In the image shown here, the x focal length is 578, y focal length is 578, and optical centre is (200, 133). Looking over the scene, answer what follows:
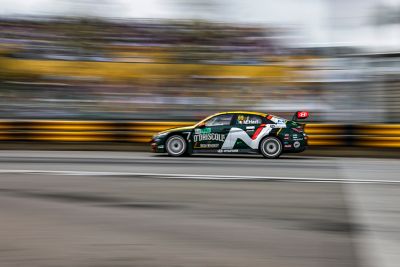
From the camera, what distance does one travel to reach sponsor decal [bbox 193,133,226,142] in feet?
44.5

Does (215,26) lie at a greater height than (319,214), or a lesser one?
greater

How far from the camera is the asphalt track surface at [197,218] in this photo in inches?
169

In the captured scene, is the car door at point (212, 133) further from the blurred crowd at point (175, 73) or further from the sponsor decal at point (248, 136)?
the blurred crowd at point (175, 73)

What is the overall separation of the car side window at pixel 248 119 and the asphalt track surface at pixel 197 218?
379 centimetres

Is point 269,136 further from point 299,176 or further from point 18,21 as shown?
point 18,21

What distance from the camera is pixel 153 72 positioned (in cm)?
2148

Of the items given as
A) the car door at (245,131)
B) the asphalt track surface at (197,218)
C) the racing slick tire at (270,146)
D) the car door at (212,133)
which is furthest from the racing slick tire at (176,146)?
the asphalt track surface at (197,218)

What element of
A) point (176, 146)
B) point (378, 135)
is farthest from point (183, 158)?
point (378, 135)

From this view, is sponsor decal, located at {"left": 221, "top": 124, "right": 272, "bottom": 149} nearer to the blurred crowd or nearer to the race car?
the race car

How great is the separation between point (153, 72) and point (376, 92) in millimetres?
8446

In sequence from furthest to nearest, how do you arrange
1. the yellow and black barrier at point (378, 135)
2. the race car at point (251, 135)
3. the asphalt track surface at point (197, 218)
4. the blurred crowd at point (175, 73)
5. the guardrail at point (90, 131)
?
the blurred crowd at point (175, 73), the guardrail at point (90, 131), the yellow and black barrier at point (378, 135), the race car at point (251, 135), the asphalt track surface at point (197, 218)

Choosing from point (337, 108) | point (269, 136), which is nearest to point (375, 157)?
point (337, 108)

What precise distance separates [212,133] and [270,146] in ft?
4.56

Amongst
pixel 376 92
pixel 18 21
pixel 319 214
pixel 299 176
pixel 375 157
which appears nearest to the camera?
pixel 319 214
